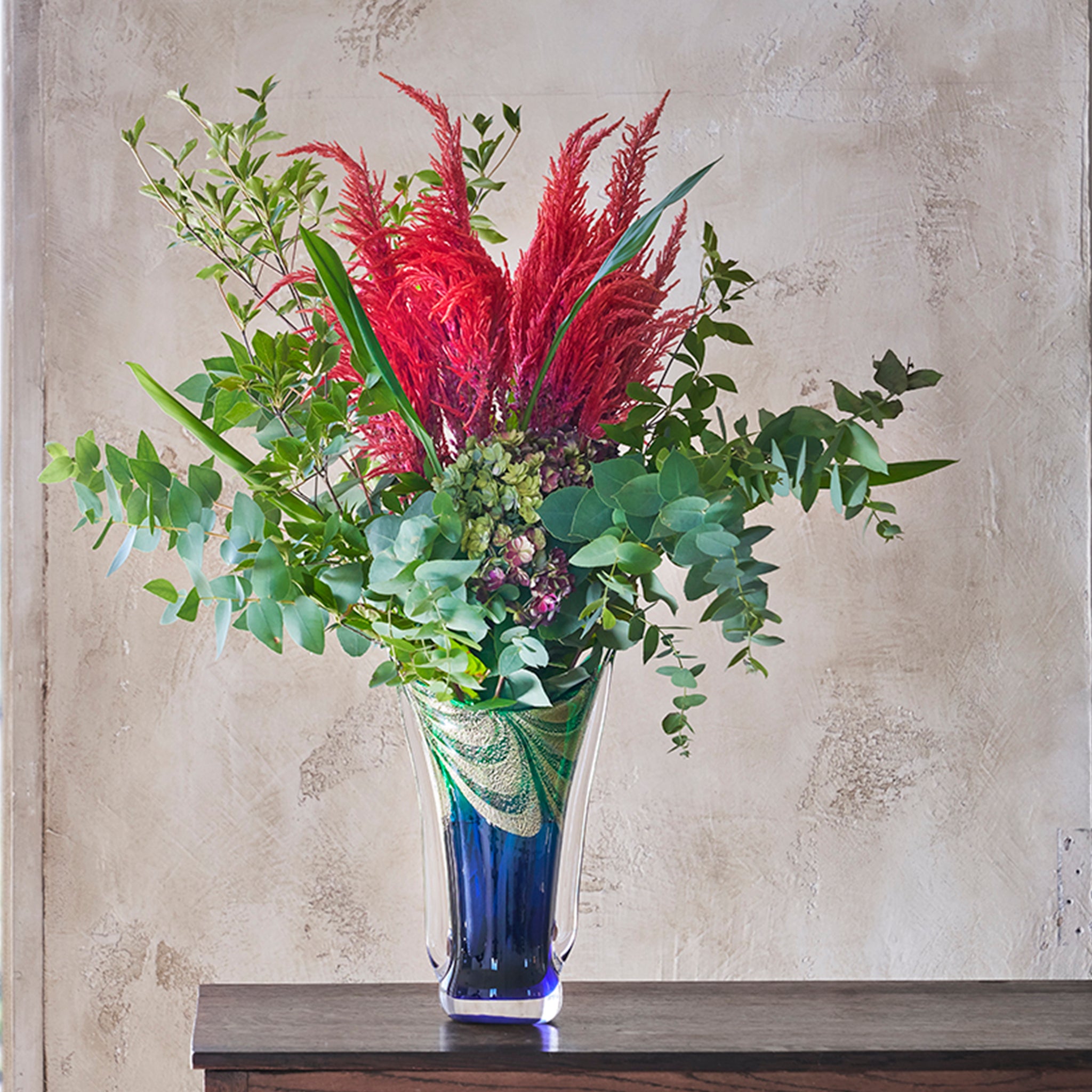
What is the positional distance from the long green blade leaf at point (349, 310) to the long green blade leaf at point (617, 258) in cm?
9

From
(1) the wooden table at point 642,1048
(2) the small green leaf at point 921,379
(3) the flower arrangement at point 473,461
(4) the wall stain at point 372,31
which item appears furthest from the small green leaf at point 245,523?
(4) the wall stain at point 372,31

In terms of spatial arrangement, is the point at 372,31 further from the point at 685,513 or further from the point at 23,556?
the point at 685,513

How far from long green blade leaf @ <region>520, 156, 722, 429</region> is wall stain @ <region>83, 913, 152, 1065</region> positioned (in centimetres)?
83

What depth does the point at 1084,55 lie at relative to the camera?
1.30 m

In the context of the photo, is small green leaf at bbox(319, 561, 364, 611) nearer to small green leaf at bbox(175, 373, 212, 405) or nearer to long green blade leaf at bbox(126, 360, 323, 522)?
long green blade leaf at bbox(126, 360, 323, 522)

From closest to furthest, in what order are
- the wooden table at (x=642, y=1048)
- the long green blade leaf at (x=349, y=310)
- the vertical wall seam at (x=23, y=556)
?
1. the long green blade leaf at (x=349, y=310)
2. the wooden table at (x=642, y=1048)
3. the vertical wall seam at (x=23, y=556)

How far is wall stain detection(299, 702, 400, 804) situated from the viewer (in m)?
1.24

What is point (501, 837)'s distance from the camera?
0.80 meters

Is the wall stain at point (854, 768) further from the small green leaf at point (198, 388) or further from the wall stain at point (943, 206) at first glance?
the small green leaf at point (198, 388)

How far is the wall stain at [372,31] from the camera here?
1.25 meters

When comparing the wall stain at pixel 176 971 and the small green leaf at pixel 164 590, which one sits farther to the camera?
the wall stain at pixel 176 971

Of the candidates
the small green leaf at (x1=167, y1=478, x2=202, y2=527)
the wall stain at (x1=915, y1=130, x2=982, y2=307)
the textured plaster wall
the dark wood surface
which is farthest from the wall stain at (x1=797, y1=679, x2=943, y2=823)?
the small green leaf at (x1=167, y1=478, x2=202, y2=527)

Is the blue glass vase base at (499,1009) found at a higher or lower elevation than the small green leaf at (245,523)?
lower

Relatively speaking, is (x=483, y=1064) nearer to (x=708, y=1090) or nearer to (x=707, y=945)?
(x=708, y=1090)
